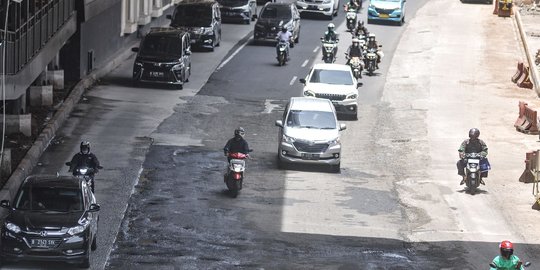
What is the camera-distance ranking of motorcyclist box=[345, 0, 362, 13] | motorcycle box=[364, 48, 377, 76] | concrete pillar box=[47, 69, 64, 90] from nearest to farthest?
concrete pillar box=[47, 69, 64, 90] < motorcycle box=[364, 48, 377, 76] < motorcyclist box=[345, 0, 362, 13]

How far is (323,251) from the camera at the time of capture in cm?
2936

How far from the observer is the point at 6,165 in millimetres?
33125

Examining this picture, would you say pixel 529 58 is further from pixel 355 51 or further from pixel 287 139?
pixel 287 139

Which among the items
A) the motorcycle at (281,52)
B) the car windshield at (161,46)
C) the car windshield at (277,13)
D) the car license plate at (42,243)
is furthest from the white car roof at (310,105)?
the car windshield at (277,13)

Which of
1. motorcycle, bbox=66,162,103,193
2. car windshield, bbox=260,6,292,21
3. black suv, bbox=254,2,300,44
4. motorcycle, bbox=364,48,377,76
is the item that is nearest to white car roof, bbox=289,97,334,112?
motorcycle, bbox=66,162,103,193

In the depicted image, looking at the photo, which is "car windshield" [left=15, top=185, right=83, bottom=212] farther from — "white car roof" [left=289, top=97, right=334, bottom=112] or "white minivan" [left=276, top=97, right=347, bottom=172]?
"white car roof" [left=289, top=97, right=334, bottom=112]

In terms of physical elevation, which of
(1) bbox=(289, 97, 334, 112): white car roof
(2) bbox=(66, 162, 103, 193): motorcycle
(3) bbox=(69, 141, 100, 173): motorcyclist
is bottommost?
(1) bbox=(289, 97, 334, 112): white car roof

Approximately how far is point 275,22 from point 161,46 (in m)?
12.7

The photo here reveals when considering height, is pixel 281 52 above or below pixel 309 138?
below

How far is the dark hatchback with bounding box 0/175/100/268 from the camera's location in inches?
1011

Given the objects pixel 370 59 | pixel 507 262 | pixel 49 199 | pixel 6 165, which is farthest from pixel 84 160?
pixel 370 59

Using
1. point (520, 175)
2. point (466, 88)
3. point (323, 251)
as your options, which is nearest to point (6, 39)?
point (323, 251)

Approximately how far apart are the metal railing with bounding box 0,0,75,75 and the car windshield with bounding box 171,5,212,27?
14.7 meters

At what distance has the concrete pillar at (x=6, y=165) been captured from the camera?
32.9 m
